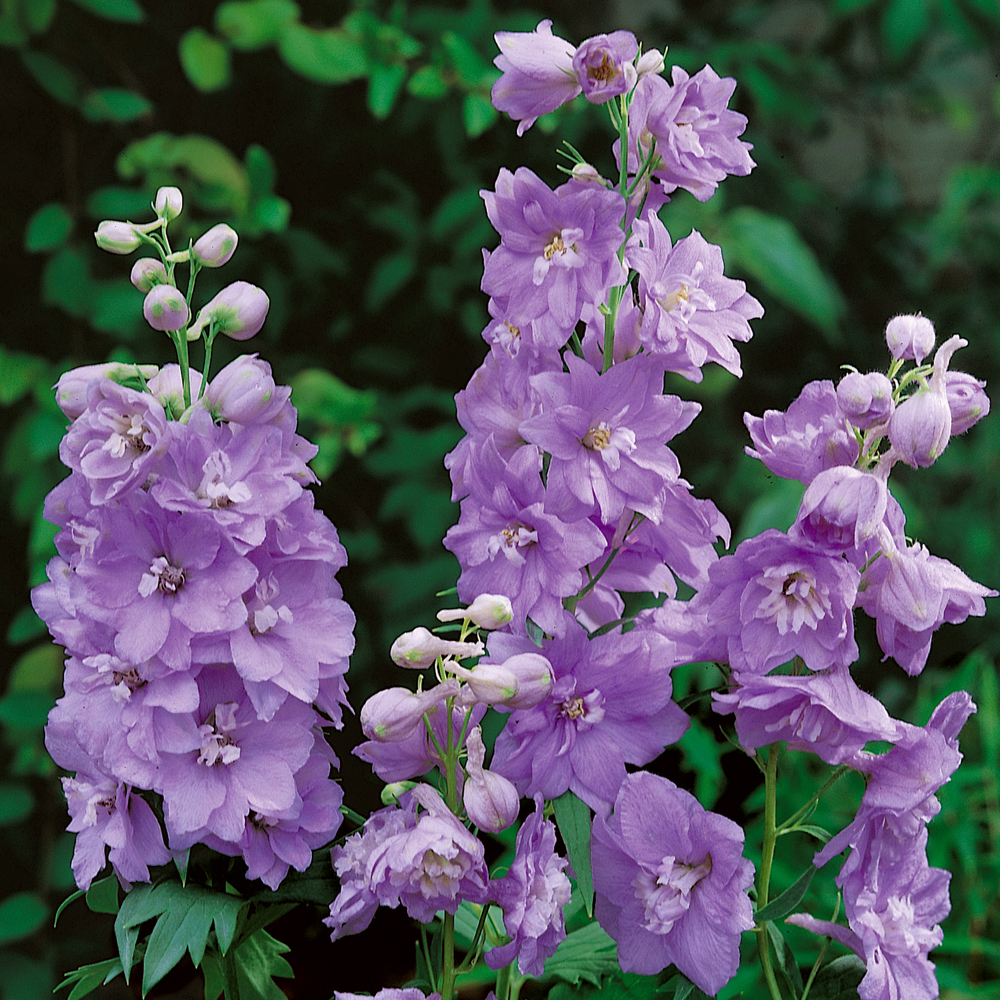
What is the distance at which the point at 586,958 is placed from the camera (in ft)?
2.03

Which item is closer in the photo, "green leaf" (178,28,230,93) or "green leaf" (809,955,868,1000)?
"green leaf" (809,955,868,1000)

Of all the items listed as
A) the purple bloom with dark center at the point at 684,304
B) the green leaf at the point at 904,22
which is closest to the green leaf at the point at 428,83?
the green leaf at the point at 904,22

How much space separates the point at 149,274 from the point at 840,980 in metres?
0.45

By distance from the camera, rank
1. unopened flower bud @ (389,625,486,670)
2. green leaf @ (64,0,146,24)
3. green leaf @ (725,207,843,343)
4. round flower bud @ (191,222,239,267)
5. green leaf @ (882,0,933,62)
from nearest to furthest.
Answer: unopened flower bud @ (389,625,486,670) < round flower bud @ (191,222,239,267) < green leaf @ (64,0,146,24) < green leaf @ (725,207,843,343) < green leaf @ (882,0,933,62)

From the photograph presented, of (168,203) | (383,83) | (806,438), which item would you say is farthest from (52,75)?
(806,438)

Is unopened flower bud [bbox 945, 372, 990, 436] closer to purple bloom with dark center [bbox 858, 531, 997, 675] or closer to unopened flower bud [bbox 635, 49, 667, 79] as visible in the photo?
purple bloom with dark center [bbox 858, 531, 997, 675]

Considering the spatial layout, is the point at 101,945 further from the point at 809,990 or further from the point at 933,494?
the point at 933,494

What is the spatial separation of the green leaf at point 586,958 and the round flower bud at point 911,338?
295mm

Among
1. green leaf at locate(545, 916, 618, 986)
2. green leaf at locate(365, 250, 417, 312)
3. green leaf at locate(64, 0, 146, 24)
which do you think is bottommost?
green leaf at locate(365, 250, 417, 312)

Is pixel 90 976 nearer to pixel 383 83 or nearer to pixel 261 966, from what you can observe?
pixel 261 966

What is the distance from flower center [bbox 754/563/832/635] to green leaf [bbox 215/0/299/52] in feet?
2.70

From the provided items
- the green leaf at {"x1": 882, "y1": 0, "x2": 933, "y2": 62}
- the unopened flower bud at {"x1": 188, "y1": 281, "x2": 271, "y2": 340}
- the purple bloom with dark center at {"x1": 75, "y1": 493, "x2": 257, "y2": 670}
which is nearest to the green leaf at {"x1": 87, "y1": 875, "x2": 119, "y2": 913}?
the purple bloom with dark center at {"x1": 75, "y1": 493, "x2": 257, "y2": 670}

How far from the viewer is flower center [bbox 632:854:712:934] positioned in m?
0.52

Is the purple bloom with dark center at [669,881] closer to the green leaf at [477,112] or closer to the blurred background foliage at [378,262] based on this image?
the blurred background foliage at [378,262]
